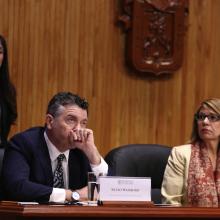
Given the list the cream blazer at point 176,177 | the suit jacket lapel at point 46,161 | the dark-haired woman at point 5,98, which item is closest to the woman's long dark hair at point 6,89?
the dark-haired woman at point 5,98

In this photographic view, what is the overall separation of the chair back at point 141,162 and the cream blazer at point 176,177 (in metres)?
0.13

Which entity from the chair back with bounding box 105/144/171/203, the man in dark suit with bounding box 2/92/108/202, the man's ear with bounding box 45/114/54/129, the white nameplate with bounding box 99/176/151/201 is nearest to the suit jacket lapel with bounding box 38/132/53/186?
the man in dark suit with bounding box 2/92/108/202

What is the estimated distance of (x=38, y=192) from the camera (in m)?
3.96

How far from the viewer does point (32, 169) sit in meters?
4.25

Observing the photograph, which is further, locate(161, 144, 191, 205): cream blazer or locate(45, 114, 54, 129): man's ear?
locate(161, 144, 191, 205): cream blazer

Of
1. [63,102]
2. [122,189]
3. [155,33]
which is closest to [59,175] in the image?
[63,102]

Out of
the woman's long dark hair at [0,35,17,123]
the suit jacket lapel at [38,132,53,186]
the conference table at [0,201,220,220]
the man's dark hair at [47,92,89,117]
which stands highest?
the woman's long dark hair at [0,35,17,123]

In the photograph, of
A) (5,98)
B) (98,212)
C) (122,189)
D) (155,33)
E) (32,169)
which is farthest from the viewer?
(155,33)

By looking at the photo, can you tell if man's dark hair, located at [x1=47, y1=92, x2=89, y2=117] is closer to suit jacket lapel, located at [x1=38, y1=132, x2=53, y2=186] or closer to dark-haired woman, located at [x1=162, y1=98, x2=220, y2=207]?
suit jacket lapel, located at [x1=38, y1=132, x2=53, y2=186]

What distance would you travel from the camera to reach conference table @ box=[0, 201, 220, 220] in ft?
11.0

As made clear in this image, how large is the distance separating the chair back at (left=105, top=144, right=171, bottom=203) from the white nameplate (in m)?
1.26

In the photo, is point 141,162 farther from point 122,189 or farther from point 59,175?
point 122,189

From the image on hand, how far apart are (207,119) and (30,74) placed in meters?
1.65

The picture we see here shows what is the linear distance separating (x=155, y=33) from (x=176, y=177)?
74.4 inches
